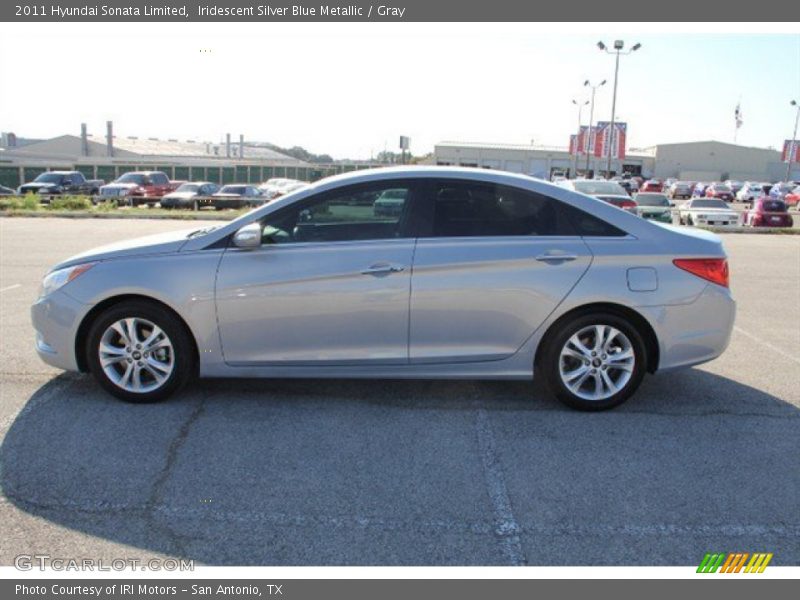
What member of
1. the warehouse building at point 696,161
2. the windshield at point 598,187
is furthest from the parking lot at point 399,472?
the warehouse building at point 696,161

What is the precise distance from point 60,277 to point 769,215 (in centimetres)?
2460

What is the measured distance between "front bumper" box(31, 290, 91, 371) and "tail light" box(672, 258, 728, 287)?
13.7 feet

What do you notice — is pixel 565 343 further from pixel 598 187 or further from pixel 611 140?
pixel 611 140

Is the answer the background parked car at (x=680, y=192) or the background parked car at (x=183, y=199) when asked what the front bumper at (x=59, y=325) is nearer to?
the background parked car at (x=183, y=199)

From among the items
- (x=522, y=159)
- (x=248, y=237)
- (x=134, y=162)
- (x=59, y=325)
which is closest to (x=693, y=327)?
(x=248, y=237)

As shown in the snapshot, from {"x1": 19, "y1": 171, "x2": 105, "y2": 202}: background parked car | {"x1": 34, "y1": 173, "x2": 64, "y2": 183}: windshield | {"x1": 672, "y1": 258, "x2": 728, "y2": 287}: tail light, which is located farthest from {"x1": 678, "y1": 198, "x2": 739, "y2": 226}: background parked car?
{"x1": 34, "y1": 173, "x2": 64, "y2": 183}: windshield

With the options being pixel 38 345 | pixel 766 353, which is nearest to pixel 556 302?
pixel 766 353

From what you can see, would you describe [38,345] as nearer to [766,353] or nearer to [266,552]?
[266,552]

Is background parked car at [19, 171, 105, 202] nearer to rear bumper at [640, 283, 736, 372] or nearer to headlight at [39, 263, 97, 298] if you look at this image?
headlight at [39, 263, 97, 298]

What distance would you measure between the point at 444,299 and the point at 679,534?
2.03 m

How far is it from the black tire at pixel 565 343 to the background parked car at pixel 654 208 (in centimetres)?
1661

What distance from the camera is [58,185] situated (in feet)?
117

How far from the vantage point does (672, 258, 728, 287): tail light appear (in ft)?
15.3

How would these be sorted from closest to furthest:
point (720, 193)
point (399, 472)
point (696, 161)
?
point (399, 472)
point (720, 193)
point (696, 161)
